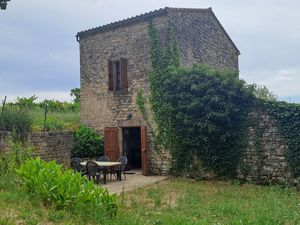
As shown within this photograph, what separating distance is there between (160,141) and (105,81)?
3888 mm

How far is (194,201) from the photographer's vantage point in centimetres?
835

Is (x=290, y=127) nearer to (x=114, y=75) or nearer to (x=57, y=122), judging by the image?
(x=114, y=75)

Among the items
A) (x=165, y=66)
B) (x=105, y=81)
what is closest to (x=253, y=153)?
(x=165, y=66)

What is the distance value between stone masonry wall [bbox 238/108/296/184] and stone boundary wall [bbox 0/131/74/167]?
6534mm

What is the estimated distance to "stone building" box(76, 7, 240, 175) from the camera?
42.6 ft

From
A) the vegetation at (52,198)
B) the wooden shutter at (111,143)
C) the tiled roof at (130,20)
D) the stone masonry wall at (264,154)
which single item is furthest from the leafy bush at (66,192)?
the tiled roof at (130,20)

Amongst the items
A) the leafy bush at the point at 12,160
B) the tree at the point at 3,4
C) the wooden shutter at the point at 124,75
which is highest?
the wooden shutter at the point at 124,75

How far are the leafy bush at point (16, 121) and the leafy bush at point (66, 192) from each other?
496 cm

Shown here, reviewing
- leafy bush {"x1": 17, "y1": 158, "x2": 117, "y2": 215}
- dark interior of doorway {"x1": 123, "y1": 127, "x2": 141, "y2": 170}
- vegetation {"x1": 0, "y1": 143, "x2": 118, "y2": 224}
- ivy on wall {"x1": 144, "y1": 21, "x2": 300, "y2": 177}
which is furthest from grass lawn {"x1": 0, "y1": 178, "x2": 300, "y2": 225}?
dark interior of doorway {"x1": 123, "y1": 127, "x2": 141, "y2": 170}

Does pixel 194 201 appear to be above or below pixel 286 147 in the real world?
below

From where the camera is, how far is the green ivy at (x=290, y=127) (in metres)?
10.2

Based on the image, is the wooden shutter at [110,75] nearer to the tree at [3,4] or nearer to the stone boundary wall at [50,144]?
the stone boundary wall at [50,144]

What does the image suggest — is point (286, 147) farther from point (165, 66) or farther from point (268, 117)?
point (165, 66)

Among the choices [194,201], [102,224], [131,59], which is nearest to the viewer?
[102,224]
